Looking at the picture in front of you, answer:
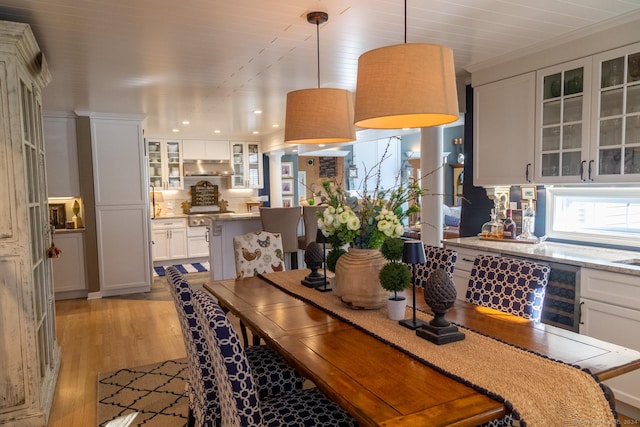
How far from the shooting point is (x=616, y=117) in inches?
112

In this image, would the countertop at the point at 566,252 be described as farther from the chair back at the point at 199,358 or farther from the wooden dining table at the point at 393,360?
the chair back at the point at 199,358

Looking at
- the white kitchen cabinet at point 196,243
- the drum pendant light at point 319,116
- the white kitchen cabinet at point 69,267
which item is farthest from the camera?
the white kitchen cabinet at point 196,243

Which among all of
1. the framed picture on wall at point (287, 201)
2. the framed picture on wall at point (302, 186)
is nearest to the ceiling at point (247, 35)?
the framed picture on wall at point (287, 201)

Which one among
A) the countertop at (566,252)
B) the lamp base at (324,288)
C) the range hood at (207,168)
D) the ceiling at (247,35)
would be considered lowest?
the lamp base at (324,288)

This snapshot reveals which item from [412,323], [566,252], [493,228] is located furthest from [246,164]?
[412,323]

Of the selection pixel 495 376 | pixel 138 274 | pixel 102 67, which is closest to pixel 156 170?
pixel 138 274

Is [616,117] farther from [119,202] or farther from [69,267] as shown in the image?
[69,267]

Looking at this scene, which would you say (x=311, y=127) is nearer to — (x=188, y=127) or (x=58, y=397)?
(x=58, y=397)

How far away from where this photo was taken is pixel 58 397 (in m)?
3.00

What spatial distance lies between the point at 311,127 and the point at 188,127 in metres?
5.31

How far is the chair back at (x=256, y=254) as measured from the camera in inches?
133

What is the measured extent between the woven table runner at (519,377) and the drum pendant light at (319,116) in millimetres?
1034

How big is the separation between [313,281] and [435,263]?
0.77 meters

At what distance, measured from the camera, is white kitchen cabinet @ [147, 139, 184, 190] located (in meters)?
8.19
